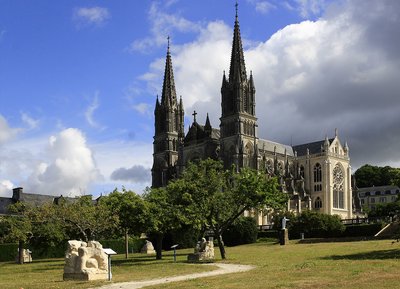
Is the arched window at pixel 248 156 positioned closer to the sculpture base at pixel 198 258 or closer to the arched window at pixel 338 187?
the arched window at pixel 338 187

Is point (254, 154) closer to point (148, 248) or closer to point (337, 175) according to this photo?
point (337, 175)

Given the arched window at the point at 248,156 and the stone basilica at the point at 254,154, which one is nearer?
the arched window at the point at 248,156

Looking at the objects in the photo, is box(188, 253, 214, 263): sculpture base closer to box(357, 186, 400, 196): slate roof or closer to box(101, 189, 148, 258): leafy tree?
box(101, 189, 148, 258): leafy tree

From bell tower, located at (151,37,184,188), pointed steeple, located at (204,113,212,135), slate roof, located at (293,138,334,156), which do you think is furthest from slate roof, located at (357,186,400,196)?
bell tower, located at (151,37,184,188)

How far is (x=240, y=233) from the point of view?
208 ft

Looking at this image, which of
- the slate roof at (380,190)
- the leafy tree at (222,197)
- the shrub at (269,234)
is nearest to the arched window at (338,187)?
the slate roof at (380,190)

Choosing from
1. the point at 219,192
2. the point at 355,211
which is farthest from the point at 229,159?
the point at 219,192

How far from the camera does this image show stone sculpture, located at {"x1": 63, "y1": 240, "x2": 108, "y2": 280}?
81.7 ft

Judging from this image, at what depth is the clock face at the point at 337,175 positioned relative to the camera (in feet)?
389

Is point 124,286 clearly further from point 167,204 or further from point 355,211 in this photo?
point 355,211

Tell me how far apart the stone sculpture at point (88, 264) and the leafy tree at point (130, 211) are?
46.7 ft

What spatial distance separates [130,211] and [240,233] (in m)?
25.0

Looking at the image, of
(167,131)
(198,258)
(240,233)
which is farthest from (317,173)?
(198,258)

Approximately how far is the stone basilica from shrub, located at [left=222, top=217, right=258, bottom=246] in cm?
4160
